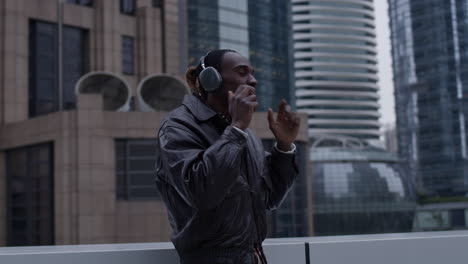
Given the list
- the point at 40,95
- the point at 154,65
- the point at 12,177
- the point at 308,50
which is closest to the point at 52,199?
the point at 12,177

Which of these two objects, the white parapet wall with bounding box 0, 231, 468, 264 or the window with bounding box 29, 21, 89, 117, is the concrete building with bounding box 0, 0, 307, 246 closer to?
the window with bounding box 29, 21, 89, 117

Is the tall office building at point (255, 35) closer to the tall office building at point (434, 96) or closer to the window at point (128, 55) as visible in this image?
the window at point (128, 55)

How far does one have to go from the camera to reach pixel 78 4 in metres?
41.2

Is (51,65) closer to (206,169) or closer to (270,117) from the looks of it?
(270,117)

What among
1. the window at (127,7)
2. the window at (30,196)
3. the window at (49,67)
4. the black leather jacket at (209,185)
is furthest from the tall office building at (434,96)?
the black leather jacket at (209,185)

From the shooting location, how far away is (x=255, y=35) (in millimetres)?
63656

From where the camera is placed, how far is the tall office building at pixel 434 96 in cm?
8894

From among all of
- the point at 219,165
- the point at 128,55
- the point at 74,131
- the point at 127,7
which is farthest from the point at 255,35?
the point at 219,165

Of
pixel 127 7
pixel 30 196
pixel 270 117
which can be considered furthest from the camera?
pixel 127 7

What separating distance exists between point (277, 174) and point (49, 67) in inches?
1492

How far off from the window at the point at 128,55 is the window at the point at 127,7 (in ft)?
6.14

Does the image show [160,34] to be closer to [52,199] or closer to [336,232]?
[52,199]

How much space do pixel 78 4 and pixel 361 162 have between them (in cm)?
4910

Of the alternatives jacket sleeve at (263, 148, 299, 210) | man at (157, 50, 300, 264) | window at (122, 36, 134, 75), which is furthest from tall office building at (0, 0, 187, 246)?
man at (157, 50, 300, 264)
